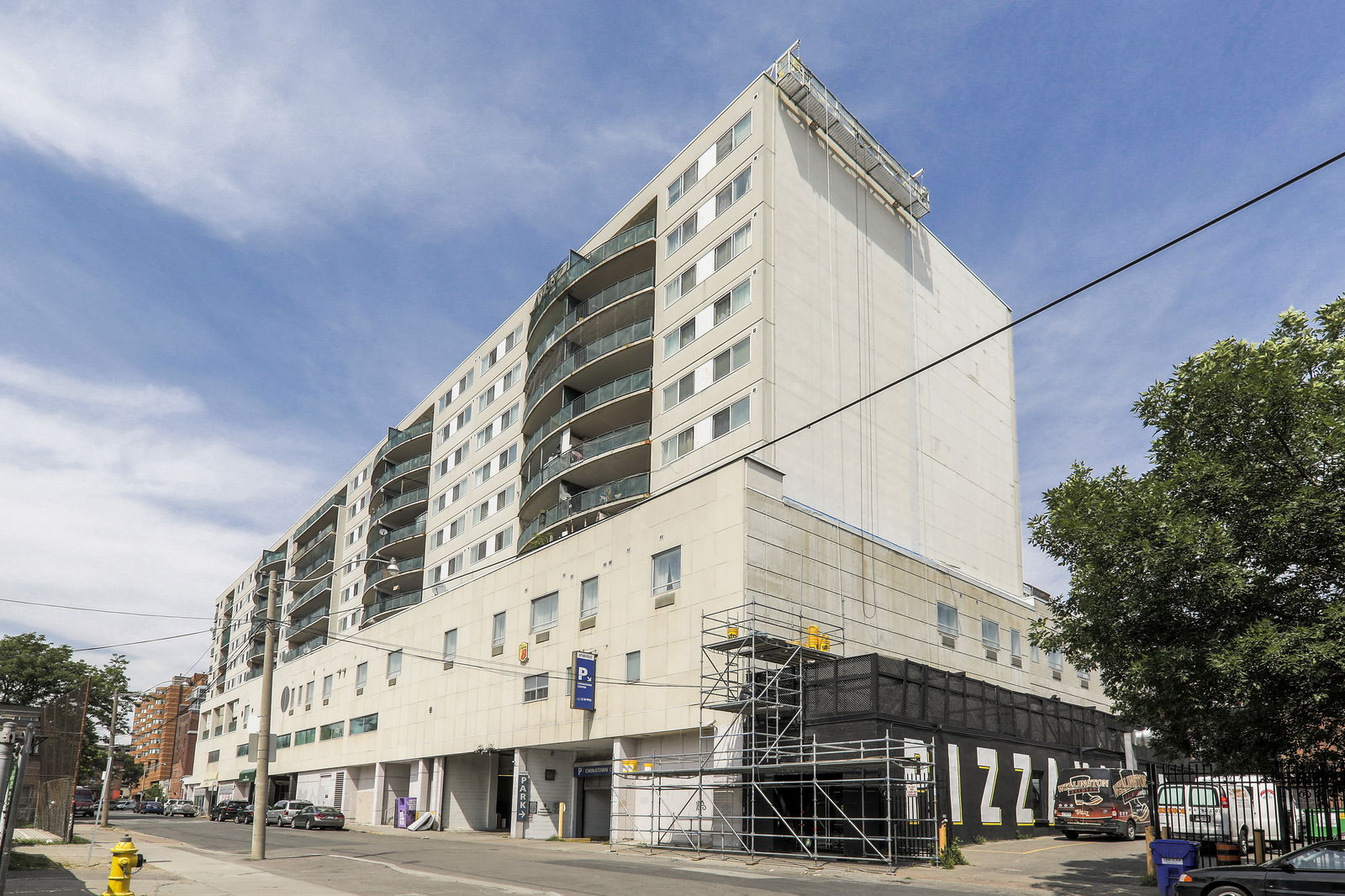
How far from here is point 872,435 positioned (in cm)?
4603

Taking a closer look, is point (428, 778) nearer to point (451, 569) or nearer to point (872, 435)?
point (451, 569)

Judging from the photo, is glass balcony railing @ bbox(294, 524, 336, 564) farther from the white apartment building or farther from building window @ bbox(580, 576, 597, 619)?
building window @ bbox(580, 576, 597, 619)

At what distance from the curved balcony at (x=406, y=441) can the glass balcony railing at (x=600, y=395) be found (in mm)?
28905

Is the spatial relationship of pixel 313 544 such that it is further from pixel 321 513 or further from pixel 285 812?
pixel 285 812

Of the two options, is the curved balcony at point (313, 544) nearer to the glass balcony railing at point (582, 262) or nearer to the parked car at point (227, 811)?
the parked car at point (227, 811)

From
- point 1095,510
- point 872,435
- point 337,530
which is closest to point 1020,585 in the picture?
point 872,435

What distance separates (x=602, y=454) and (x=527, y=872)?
82.6 ft

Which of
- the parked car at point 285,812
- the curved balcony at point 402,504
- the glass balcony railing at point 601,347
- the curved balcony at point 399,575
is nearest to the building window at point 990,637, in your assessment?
the glass balcony railing at point 601,347

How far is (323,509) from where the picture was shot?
3814 inches

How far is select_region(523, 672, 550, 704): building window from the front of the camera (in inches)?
1779

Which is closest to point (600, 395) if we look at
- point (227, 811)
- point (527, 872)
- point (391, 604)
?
point (527, 872)

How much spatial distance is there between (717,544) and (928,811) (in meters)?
11.9

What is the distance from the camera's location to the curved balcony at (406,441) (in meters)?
79.2

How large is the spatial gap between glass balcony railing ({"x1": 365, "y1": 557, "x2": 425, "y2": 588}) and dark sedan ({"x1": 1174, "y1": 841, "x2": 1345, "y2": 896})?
6222 cm
